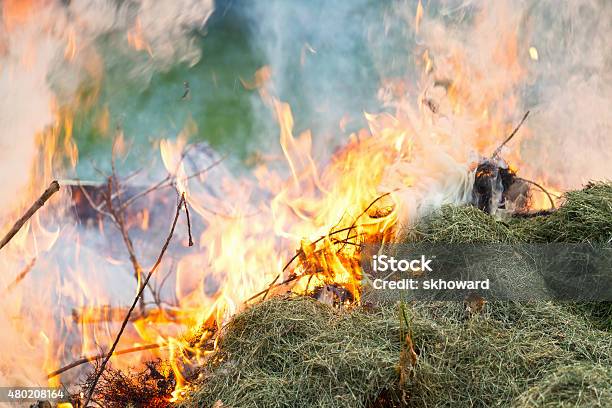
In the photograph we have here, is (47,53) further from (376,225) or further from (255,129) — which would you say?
(376,225)

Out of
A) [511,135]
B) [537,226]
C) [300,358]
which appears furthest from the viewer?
[511,135]

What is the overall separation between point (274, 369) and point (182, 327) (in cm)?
→ 201

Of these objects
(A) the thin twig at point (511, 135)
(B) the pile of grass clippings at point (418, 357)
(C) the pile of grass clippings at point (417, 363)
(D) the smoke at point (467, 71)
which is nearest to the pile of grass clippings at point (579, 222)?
(B) the pile of grass clippings at point (418, 357)

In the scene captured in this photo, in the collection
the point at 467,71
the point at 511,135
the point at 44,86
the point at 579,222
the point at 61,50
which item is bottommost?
the point at 579,222

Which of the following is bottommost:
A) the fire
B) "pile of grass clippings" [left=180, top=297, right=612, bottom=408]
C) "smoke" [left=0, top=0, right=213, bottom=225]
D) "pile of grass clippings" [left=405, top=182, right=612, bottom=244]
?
"pile of grass clippings" [left=180, top=297, right=612, bottom=408]

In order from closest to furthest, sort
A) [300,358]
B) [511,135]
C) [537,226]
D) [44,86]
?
[300,358]
[537,226]
[44,86]
[511,135]

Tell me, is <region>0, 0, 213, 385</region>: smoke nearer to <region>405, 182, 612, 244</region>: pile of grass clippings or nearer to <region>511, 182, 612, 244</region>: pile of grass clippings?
<region>405, 182, 612, 244</region>: pile of grass clippings

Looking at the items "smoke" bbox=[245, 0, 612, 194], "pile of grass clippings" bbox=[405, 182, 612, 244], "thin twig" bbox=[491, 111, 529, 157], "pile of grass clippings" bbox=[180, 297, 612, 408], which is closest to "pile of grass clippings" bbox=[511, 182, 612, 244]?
"pile of grass clippings" bbox=[405, 182, 612, 244]

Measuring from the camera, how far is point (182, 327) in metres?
4.98

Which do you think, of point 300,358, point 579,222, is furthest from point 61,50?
point 579,222

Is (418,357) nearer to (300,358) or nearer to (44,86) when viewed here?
(300,358)

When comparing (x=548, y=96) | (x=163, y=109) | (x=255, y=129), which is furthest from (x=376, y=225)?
(x=548, y=96)

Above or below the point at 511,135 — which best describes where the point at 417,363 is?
below

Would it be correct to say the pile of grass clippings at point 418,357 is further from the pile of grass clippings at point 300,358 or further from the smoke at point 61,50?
the smoke at point 61,50
